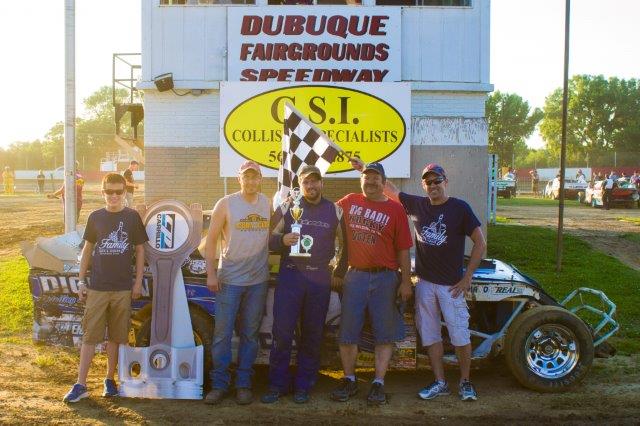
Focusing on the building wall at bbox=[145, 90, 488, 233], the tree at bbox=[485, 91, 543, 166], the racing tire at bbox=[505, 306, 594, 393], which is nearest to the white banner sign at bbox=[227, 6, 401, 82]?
the building wall at bbox=[145, 90, 488, 233]

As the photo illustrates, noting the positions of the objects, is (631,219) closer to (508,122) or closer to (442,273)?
(442,273)

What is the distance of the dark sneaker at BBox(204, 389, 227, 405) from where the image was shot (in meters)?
5.20

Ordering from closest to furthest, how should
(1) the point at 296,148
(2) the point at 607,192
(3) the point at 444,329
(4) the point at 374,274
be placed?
(4) the point at 374,274 < (3) the point at 444,329 < (1) the point at 296,148 < (2) the point at 607,192

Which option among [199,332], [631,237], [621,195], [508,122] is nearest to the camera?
[199,332]

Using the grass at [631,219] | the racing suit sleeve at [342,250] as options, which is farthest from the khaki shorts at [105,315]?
the grass at [631,219]

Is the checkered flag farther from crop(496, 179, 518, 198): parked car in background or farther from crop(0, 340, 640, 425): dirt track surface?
crop(496, 179, 518, 198): parked car in background

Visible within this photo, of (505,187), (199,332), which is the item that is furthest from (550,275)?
(505,187)

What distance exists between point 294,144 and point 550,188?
36014mm

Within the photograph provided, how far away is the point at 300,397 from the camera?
17.2 ft

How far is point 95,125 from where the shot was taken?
99375mm

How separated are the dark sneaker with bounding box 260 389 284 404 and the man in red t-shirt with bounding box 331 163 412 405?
43 cm

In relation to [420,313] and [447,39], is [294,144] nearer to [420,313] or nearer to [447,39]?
[420,313]

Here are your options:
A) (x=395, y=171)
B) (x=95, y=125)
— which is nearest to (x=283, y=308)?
(x=395, y=171)

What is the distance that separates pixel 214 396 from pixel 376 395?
49.3 inches
